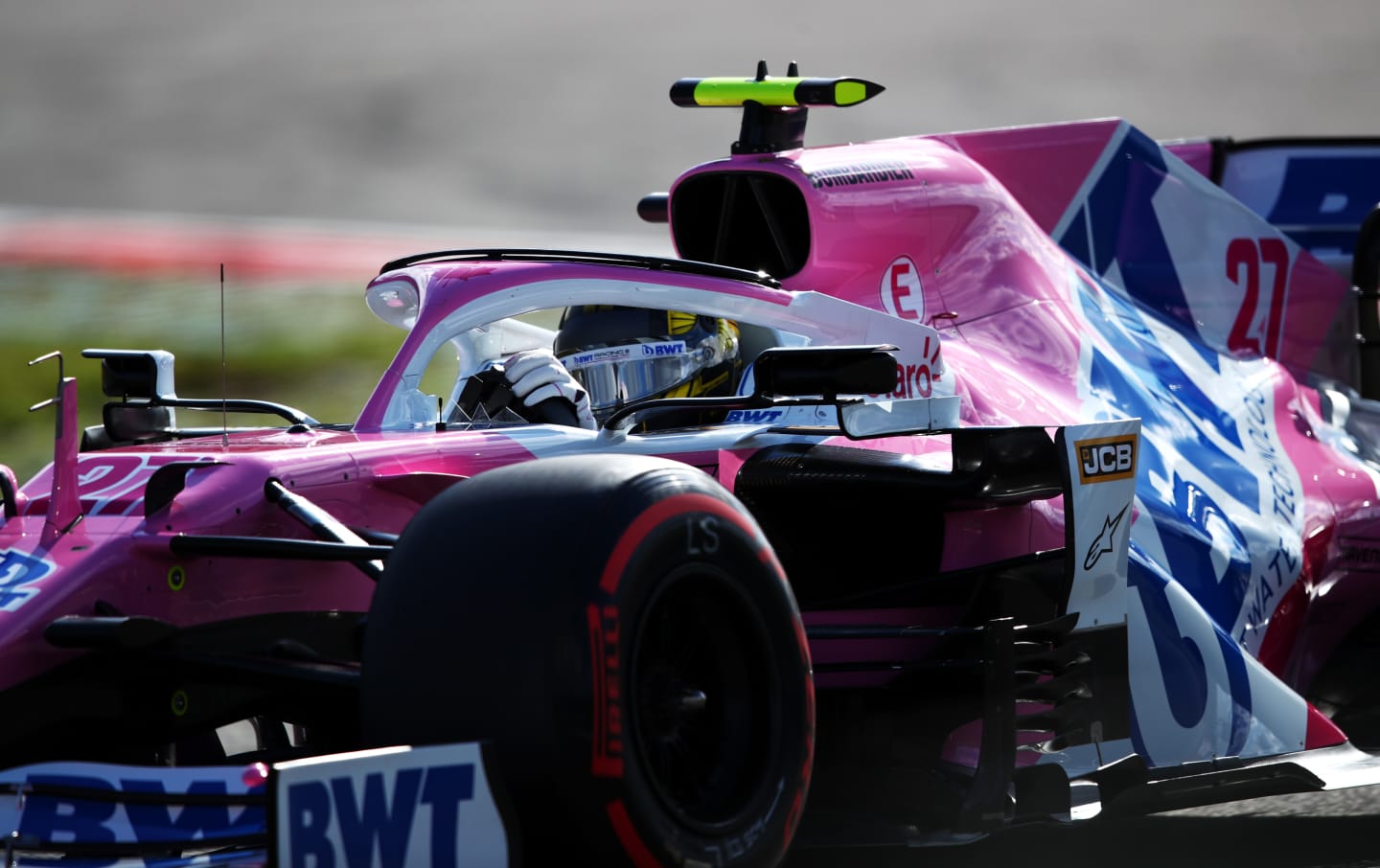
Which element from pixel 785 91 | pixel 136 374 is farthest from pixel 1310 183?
pixel 136 374

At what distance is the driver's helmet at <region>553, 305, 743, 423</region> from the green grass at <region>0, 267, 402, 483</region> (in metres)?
6.05

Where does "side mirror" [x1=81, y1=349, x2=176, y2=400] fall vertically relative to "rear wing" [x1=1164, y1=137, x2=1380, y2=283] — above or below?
below

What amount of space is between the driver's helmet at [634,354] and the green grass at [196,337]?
6048 millimetres

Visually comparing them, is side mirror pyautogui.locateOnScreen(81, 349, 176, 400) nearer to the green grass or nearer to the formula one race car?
the formula one race car

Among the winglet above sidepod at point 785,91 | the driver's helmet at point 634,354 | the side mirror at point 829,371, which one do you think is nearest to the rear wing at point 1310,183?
the winglet above sidepod at point 785,91

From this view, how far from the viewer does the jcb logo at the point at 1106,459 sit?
393 centimetres

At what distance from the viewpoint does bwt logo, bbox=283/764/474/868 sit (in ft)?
8.08

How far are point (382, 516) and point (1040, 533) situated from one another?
165 centimetres

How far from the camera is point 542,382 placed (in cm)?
412

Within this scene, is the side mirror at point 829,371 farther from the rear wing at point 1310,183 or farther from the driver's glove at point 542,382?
the rear wing at point 1310,183

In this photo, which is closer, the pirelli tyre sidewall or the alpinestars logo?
the pirelli tyre sidewall

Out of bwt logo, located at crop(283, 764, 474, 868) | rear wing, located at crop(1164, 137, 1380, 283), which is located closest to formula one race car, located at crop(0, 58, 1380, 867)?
bwt logo, located at crop(283, 764, 474, 868)

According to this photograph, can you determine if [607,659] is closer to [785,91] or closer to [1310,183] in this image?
[785,91]

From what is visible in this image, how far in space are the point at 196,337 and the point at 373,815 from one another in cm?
934
